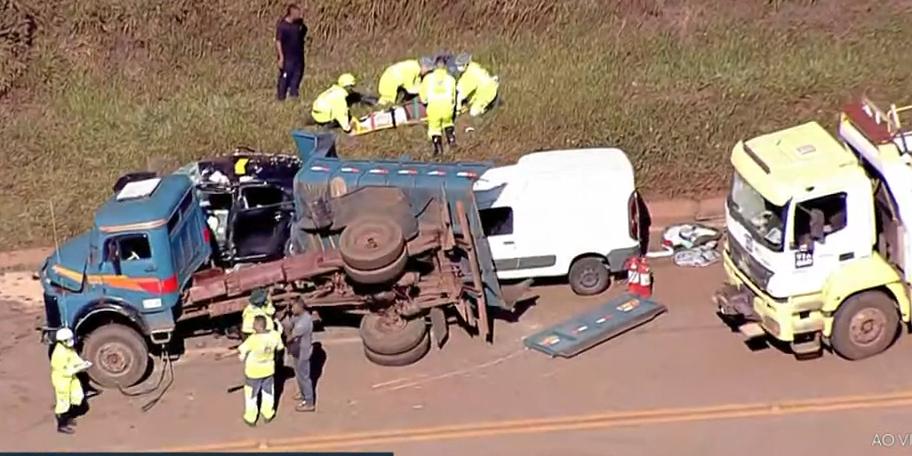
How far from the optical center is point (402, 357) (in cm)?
1967

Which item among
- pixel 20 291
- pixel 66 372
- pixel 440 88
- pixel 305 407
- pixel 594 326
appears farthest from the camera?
pixel 440 88

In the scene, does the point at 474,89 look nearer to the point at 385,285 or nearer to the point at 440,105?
the point at 440,105

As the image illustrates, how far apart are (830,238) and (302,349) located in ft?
21.0

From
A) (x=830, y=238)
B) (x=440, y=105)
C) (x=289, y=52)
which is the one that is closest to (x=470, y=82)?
(x=440, y=105)

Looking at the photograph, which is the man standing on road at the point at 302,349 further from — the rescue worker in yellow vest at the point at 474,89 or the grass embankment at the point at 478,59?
the rescue worker in yellow vest at the point at 474,89

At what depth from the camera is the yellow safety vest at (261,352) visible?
18.1m

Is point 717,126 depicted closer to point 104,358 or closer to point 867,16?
point 867,16

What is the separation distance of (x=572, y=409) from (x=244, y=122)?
981 centimetres

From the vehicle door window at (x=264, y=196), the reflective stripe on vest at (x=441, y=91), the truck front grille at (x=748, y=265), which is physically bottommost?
the truck front grille at (x=748, y=265)

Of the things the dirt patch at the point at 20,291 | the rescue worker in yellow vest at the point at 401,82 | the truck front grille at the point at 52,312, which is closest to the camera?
the truck front grille at the point at 52,312

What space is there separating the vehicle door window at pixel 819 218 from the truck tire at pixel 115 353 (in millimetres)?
8295

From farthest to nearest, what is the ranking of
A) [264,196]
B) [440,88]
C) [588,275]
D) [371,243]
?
[440,88] → [264,196] → [588,275] → [371,243]

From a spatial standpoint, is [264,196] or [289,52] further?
[289,52]

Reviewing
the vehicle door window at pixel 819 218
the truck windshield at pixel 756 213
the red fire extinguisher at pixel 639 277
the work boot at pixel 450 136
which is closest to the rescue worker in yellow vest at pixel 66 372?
the red fire extinguisher at pixel 639 277
